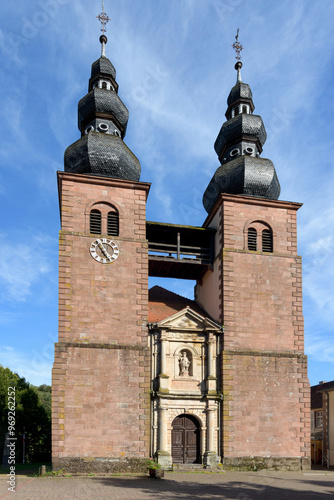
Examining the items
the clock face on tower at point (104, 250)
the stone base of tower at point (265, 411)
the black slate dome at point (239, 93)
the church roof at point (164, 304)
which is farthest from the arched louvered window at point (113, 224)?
the black slate dome at point (239, 93)

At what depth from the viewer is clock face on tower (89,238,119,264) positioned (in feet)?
88.1

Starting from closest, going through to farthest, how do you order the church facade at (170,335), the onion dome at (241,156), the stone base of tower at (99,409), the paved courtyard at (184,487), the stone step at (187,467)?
the paved courtyard at (184,487)
the stone base of tower at (99,409)
the church facade at (170,335)
the stone step at (187,467)
the onion dome at (241,156)

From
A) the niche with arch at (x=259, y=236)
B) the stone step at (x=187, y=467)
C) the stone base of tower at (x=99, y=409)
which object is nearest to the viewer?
the stone base of tower at (x=99, y=409)

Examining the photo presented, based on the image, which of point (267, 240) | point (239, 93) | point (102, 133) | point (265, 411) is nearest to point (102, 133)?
point (102, 133)

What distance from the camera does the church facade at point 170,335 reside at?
24.8m

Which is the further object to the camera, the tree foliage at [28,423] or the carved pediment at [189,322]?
the tree foliage at [28,423]

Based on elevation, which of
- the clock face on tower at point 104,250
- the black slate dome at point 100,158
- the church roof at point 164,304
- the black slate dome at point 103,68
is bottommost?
the church roof at point 164,304

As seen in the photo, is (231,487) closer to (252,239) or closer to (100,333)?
(100,333)

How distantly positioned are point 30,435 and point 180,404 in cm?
2551

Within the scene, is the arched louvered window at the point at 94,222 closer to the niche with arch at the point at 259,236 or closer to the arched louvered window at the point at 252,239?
the niche with arch at the point at 259,236

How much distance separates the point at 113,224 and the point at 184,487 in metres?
13.7

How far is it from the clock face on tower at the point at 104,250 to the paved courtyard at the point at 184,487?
10.4m

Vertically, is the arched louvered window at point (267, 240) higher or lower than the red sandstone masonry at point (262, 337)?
higher

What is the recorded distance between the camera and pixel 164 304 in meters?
30.5
